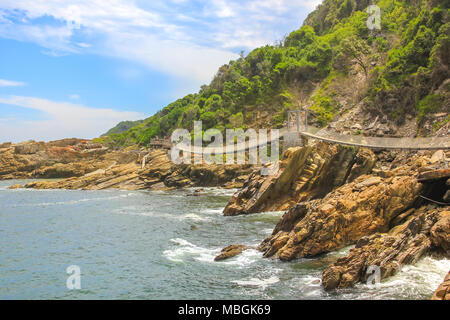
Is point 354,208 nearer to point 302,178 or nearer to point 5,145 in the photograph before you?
point 302,178

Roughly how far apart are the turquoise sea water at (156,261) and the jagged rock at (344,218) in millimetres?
645

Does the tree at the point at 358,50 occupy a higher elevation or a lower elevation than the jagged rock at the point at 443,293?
higher

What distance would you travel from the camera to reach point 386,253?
11273mm

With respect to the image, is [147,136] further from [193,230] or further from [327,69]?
[193,230]

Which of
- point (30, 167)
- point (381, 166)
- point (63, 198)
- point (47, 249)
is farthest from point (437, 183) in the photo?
point (30, 167)

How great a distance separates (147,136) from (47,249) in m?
65.4

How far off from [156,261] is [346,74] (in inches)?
1677

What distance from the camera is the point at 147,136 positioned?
267ft

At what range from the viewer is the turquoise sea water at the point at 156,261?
10961mm

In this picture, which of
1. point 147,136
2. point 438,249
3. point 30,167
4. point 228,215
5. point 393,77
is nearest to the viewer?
point 438,249

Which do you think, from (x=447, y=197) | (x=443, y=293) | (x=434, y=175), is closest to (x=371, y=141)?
(x=434, y=175)

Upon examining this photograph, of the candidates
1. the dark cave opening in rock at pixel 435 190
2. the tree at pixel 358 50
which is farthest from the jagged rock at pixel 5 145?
the dark cave opening in rock at pixel 435 190

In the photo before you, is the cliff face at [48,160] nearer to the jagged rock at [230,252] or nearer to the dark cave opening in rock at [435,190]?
the jagged rock at [230,252]

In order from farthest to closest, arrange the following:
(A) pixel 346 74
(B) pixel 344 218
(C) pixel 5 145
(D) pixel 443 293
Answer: (C) pixel 5 145
(A) pixel 346 74
(B) pixel 344 218
(D) pixel 443 293
